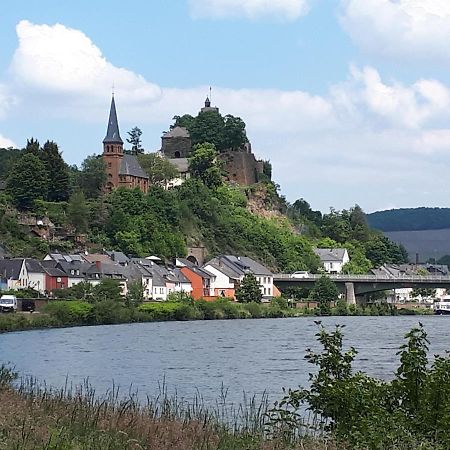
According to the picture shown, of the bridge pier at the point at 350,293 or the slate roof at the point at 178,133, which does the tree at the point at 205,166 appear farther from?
the bridge pier at the point at 350,293

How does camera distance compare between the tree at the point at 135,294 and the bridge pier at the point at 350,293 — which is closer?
→ the tree at the point at 135,294

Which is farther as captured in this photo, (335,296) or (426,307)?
(426,307)

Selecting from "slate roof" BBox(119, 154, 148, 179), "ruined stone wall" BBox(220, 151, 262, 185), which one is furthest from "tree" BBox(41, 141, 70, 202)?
"ruined stone wall" BBox(220, 151, 262, 185)

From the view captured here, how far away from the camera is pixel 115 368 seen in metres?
38.7

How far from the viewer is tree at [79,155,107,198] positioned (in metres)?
110

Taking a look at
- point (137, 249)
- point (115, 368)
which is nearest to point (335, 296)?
point (137, 249)

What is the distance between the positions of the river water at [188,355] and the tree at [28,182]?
32461 millimetres

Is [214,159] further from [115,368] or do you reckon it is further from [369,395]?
[369,395]

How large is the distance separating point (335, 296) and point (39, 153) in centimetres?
3266

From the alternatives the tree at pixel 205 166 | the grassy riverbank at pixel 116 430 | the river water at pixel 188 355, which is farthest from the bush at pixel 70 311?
the tree at pixel 205 166

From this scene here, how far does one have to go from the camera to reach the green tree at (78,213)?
3861 inches

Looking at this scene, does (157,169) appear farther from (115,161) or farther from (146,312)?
(146,312)

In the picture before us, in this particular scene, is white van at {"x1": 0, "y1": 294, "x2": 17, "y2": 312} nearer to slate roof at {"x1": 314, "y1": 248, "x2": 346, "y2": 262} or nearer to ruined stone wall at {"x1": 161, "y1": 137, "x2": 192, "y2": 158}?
slate roof at {"x1": 314, "y1": 248, "x2": 346, "y2": 262}

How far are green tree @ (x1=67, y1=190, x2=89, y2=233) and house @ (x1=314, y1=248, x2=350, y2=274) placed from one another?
38.1 metres
